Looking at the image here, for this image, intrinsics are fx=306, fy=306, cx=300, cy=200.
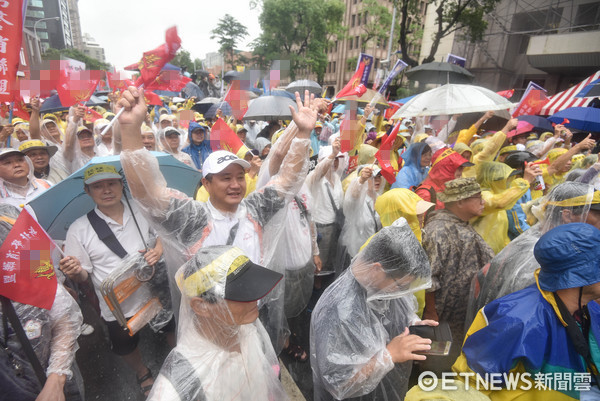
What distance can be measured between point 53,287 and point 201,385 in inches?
43.7

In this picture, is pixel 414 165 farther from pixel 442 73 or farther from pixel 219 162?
pixel 442 73

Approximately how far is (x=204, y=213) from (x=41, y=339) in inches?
46.8

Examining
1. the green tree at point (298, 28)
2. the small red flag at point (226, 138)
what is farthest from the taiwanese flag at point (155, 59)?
the green tree at point (298, 28)

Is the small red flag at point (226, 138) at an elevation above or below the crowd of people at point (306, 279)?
above

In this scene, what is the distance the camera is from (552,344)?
159 cm

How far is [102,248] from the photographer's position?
2551 millimetres

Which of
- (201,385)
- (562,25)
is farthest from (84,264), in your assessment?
(562,25)

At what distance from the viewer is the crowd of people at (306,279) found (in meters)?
1.46

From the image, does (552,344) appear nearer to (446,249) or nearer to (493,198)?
(446,249)

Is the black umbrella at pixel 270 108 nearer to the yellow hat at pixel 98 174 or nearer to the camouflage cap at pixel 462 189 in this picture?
the yellow hat at pixel 98 174

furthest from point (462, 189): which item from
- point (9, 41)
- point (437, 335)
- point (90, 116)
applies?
point (90, 116)

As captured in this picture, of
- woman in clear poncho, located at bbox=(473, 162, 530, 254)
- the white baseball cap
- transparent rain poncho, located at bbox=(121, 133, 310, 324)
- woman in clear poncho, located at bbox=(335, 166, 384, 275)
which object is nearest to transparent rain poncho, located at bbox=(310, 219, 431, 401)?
transparent rain poncho, located at bbox=(121, 133, 310, 324)

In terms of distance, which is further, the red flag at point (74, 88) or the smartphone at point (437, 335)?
the red flag at point (74, 88)

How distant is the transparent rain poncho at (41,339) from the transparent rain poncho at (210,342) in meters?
1.00
